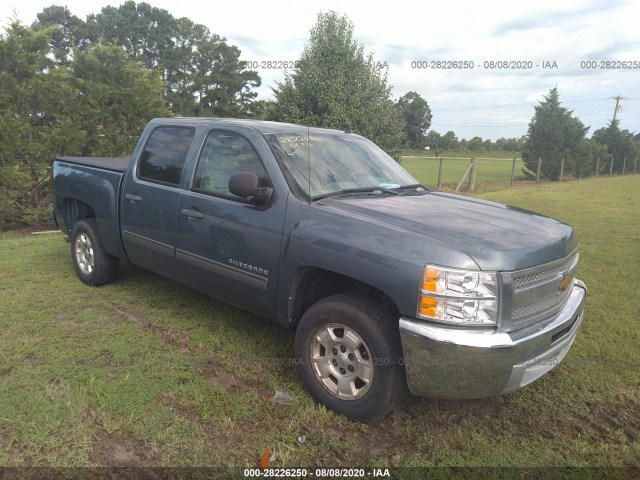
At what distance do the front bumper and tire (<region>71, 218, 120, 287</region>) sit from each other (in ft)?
12.3

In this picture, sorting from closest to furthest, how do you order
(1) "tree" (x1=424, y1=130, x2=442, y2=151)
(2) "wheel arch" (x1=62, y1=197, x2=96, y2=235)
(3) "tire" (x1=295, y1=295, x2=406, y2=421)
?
(3) "tire" (x1=295, y1=295, x2=406, y2=421), (2) "wheel arch" (x1=62, y1=197, x2=96, y2=235), (1) "tree" (x1=424, y1=130, x2=442, y2=151)

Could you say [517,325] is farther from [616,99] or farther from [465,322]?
[616,99]

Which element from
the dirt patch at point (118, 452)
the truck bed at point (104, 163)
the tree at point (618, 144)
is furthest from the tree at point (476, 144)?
the dirt patch at point (118, 452)

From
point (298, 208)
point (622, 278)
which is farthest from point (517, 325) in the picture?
point (622, 278)

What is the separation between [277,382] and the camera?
3.37 metres

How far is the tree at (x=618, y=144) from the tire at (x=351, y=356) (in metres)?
40.4

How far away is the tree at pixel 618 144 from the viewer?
1435 inches

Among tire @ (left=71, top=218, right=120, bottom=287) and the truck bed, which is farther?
tire @ (left=71, top=218, right=120, bottom=287)

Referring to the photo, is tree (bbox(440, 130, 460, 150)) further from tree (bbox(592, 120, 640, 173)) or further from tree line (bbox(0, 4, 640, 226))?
tree line (bbox(0, 4, 640, 226))

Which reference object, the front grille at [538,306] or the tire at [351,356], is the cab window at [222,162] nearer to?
the tire at [351,356]

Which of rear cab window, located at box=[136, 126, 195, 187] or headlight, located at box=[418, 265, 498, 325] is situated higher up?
rear cab window, located at box=[136, 126, 195, 187]

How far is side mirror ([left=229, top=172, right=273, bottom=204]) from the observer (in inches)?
126

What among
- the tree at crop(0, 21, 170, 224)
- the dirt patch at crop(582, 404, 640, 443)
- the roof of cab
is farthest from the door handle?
the tree at crop(0, 21, 170, 224)

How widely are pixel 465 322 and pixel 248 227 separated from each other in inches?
65.0
